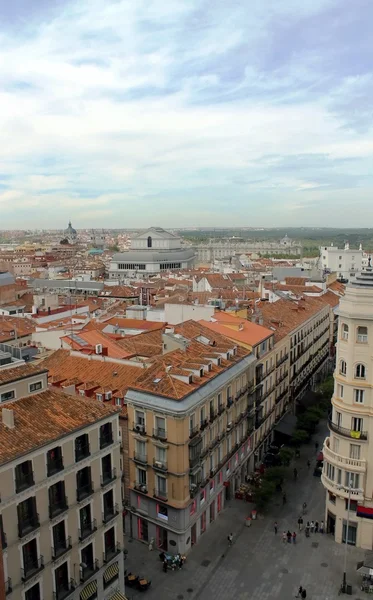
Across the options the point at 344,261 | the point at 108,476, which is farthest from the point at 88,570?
the point at 344,261

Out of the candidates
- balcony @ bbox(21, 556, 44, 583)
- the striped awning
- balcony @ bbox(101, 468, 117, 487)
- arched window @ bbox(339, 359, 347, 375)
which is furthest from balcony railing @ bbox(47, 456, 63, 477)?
arched window @ bbox(339, 359, 347, 375)

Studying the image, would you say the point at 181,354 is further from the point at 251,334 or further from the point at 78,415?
the point at 78,415

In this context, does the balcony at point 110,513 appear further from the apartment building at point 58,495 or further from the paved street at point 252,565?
the paved street at point 252,565

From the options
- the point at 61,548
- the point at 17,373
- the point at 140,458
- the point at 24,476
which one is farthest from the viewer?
the point at 140,458

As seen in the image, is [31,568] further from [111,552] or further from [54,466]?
[111,552]

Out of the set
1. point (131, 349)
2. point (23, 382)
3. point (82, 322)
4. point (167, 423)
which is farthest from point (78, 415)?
A: point (82, 322)
